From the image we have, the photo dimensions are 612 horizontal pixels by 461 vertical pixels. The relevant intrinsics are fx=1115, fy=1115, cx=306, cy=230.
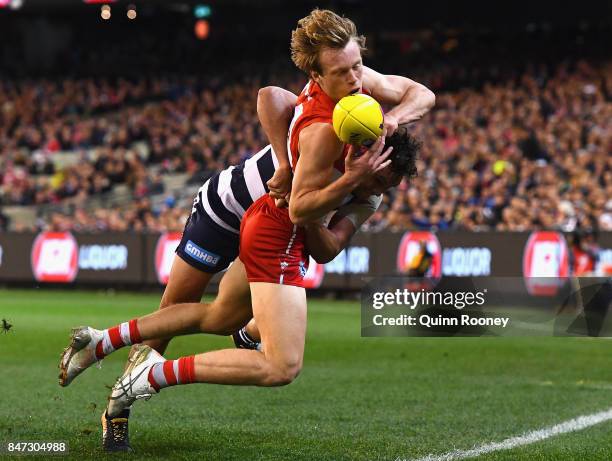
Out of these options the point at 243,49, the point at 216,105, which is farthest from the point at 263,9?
the point at 216,105

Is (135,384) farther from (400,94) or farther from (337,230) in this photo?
(400,94)

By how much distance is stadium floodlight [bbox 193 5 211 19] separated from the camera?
34.2m

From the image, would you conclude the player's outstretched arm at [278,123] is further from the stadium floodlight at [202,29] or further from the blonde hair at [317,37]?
the stadium floodlight at [202,29]

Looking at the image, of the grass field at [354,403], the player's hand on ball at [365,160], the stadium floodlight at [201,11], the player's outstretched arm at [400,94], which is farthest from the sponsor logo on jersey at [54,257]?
the player's hand on ball at [365,160]

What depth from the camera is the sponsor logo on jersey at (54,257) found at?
24.3m

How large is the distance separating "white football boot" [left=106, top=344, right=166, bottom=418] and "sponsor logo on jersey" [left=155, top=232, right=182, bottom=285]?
1606 cm

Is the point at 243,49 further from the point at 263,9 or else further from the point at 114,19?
the point at 114,19

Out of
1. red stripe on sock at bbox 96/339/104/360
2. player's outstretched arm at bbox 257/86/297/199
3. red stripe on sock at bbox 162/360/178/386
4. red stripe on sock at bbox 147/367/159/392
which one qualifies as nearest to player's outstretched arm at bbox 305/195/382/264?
player's outstretched arm at bbox 257/86/297/199

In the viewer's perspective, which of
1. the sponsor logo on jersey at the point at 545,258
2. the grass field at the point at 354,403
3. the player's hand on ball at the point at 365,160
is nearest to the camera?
the player's hand on ball at the point at 365,160

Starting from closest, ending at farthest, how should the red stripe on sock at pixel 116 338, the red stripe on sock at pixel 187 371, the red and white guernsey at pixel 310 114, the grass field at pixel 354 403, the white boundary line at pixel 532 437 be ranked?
1. the red and white guernsey at pixel 310 114
2. the red stripe on sock at pixel 187 371
3. the white boundary line at pixel 532 437
4. the grass field at pixel 354 403
5. the red stripe on sock at pixel 116 338

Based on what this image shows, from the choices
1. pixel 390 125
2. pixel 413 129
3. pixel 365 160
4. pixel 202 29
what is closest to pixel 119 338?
pixel 365 160

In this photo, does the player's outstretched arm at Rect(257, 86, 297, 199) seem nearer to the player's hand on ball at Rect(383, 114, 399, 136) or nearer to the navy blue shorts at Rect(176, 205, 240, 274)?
the player's hand on ball at Rect(383, 114, 399, 136)

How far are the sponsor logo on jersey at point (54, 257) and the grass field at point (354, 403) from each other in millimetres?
9566

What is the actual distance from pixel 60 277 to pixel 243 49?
14442 mm
